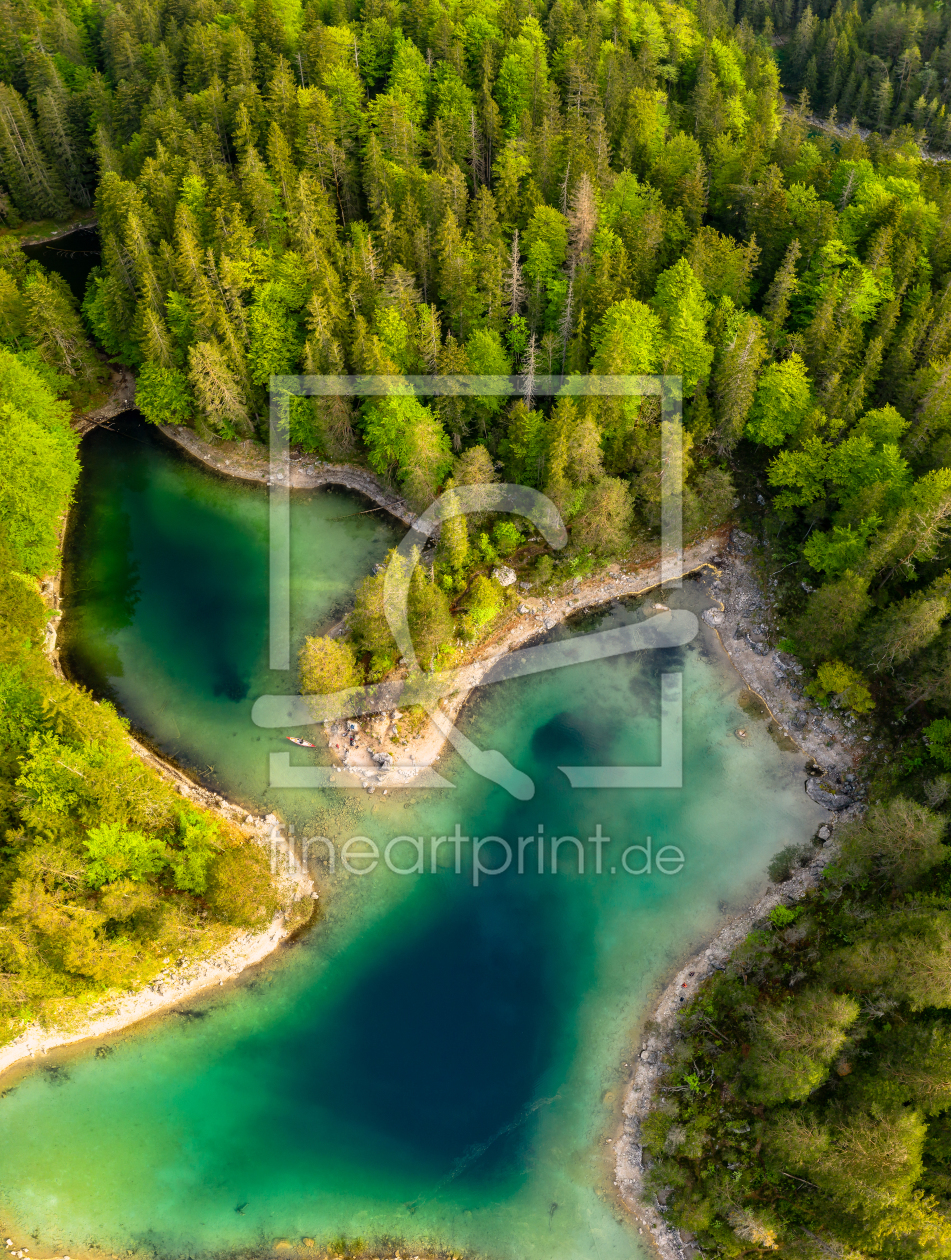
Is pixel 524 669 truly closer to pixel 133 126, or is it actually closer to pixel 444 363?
pixel 444 363

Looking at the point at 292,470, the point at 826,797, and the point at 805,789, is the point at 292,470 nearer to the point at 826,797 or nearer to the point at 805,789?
the point at 805,789

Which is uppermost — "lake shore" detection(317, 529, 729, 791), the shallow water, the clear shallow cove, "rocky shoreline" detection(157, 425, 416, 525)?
the shallow water

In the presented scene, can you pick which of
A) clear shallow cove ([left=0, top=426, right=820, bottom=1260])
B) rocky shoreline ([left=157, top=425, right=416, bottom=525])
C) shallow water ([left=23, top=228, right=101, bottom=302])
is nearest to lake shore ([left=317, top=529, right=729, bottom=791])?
clear shallow cove ([left=0, top=426, right=820, bottom=1260])

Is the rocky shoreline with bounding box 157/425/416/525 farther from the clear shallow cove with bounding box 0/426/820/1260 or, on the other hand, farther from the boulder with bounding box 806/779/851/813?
the boulder with bounding box 806/779/851/813

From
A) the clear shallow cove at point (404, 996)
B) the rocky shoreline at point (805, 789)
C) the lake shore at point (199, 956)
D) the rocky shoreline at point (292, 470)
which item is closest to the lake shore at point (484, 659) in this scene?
the clear shallow cove at point (404, 996)

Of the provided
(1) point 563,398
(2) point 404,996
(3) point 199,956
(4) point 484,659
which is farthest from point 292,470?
→ (2) point 404,996
